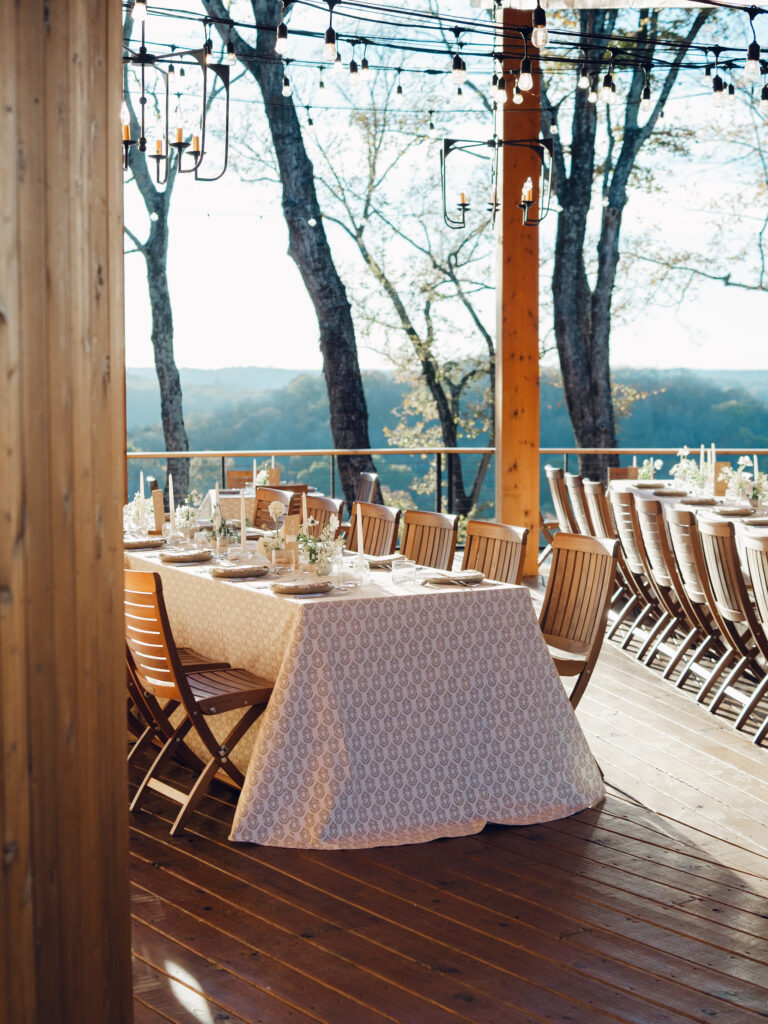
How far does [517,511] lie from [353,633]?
5.43 meters

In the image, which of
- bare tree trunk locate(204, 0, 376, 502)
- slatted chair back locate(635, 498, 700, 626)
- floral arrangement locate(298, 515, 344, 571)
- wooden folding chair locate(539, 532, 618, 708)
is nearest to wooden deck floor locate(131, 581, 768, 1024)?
wooden folding chair locate(539, 532, 618, 708)

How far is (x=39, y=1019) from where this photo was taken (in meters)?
1.92

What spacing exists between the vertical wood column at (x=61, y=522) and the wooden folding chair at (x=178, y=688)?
1915 mm

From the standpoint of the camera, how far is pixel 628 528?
716 cm

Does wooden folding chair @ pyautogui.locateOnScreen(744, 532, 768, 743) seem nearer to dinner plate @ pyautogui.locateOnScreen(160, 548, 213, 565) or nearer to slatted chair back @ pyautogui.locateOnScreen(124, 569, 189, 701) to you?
dinner plate @ pyautogui.locateOnScreen(160, 548, 213, 565)

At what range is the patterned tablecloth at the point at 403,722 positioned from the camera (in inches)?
157

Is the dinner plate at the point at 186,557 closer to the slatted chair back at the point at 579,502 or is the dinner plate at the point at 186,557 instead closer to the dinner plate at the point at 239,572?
the dinner plate at the point at 239,572

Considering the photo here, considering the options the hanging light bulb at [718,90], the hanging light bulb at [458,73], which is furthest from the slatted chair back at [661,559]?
the hanging light bulb at [458,73]

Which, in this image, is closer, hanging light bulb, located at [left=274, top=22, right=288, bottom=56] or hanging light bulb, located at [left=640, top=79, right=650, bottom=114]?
hanging light bulb, located at [left=274, top=22, right=288, bottom=56]

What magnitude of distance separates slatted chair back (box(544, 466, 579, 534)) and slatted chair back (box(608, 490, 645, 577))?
142cm

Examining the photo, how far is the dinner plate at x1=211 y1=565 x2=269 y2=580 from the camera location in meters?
4.72

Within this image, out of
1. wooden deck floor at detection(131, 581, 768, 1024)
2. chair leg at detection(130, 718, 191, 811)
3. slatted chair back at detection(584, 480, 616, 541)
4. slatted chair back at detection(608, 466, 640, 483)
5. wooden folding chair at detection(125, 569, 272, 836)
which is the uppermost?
slatted chair back at detection(608, 466, 640, 483)

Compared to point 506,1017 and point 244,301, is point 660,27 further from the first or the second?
point 506,1017

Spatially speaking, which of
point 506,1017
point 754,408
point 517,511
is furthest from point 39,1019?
point 754,408
